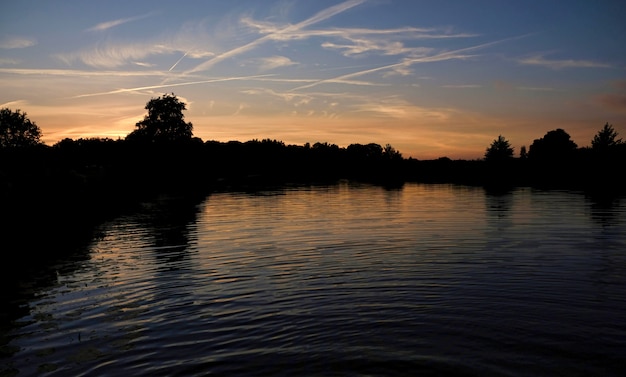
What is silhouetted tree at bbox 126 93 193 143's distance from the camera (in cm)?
15475

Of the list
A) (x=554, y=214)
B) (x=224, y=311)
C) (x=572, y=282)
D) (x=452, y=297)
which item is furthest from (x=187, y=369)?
(x=554, y=214)

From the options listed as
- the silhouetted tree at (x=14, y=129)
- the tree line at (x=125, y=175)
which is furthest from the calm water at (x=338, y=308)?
the silhouetted tree at (x=14, y=129)

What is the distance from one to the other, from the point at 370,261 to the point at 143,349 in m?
12.9

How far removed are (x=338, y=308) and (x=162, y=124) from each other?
151767 mm

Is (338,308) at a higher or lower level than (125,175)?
lower

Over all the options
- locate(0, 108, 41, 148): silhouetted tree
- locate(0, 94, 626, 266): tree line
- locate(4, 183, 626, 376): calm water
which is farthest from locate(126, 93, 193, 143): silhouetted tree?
locate(4, 183, 626, 376): calm water

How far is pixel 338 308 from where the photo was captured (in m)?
14.7

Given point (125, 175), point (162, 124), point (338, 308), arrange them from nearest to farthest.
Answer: point (338, 308), point (125, 175), point (162, 124)

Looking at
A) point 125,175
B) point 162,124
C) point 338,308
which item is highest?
point 162,124

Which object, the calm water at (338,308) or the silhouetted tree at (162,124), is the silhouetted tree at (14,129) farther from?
the calm water at (338,308)

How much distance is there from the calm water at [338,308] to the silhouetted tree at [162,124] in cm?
13137

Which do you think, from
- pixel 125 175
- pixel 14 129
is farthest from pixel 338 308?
pixel 14 129

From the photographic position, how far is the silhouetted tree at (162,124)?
154750 millimetres

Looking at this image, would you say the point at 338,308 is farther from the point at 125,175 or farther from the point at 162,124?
the point at 162,124
